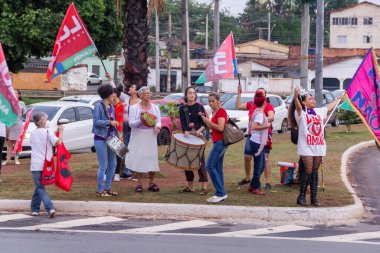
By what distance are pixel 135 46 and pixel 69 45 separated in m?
1.48

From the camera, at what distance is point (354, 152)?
23828 mm

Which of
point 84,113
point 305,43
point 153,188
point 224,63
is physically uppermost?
point 305,43

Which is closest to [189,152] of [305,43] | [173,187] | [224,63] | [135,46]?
[173,187]

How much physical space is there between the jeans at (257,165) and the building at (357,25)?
82044mm

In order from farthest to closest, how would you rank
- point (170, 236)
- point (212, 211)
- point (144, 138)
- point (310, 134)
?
point (144, 138) → point (310, 134) → point (212, 211) → point (170, 236)

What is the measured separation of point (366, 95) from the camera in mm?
13875

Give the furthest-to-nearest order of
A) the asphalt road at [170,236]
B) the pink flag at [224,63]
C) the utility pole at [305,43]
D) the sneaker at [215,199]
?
the utility pole at [305,43] < the pink flag at [224,63] < the sneaker at [215,199] < the asphalt road at [170,236]

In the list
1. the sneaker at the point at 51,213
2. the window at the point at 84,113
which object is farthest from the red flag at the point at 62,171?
the window at the point at 84,113

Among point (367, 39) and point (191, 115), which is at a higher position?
point (367, 39)

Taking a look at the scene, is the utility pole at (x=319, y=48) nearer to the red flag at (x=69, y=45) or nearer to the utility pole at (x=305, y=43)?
the utility pole at (x=305, y=43)

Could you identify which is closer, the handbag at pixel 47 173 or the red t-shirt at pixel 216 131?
the handbag at pixel 47 173

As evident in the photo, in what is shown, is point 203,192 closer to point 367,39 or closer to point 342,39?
point 367,39

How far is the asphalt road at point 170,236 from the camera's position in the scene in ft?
32.9

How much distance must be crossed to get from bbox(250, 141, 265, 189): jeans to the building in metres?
82.0
